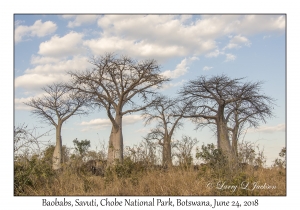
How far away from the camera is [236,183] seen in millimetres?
5305

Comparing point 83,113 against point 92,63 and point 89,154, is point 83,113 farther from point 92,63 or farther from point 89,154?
point 89,154

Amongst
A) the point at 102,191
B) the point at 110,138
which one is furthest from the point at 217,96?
the point at 102,191

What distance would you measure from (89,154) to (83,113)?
7.97m

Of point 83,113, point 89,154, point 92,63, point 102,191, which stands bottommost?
point 102,191

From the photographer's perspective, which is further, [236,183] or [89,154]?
[89,154]

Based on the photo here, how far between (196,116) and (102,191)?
7763 mm

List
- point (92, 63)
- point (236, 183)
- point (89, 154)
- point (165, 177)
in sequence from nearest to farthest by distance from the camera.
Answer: point (236, 183) < point (165, 177) < point (89, 154) < point (92, 63)
